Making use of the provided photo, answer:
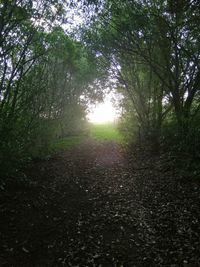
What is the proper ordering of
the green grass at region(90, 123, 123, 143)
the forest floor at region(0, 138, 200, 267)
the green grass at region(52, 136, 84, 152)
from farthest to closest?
the green grass at region(90, 123, 123, 143) < the green grass at region(52, 136, 84, 152) < the forest floor at region(0, 138, 200, 267)

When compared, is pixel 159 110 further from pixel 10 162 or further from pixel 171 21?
pixel 10 162

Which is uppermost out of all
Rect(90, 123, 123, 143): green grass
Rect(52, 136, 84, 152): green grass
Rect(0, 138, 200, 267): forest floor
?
Rect(90, 123, 123, 143): green grass

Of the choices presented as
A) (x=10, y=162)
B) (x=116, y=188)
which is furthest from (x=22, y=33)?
(x=116, y=188)

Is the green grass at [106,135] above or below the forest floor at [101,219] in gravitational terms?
above

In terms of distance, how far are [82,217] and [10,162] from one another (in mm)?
3271

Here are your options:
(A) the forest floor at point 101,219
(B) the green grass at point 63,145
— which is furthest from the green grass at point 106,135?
(A) the forest floor at point 101,219

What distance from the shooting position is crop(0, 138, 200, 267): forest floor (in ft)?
A: 23.5

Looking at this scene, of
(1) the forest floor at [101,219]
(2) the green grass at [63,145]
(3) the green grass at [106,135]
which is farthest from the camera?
(3) the green grass at [106,135]

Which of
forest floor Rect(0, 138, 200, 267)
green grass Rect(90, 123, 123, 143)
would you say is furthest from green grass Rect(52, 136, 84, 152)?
forest floor Rect(0, 138, 200, 267)

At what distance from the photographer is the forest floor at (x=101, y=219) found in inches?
282

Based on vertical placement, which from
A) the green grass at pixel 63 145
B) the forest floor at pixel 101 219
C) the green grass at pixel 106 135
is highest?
the green grass at pixel 106 135

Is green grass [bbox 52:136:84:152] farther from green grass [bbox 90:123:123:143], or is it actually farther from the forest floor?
the forest floor

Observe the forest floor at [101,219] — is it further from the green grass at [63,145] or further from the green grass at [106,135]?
the green grass at [106,135]

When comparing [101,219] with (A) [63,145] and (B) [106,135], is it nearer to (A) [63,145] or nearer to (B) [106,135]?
(A) [63,145]
